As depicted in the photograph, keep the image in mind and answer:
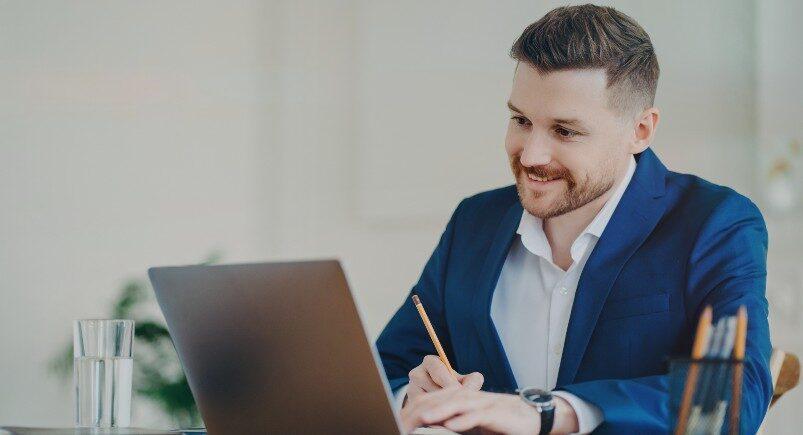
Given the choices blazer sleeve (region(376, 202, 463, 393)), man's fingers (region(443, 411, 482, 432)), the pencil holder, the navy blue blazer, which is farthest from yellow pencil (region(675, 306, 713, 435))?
blazer sleeve (region(376, 202, 463, 393))

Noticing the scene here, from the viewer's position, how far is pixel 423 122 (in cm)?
394

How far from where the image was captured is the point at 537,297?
5.78 ft

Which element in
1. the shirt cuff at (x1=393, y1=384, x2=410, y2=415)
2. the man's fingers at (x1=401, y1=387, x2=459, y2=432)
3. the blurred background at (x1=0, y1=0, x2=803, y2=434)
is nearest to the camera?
the man's fingers at (x1=401, y1=387, x2=459, y2=432)

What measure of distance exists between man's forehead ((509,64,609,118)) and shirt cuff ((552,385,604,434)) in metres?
0.51

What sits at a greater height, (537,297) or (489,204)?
(489,204)

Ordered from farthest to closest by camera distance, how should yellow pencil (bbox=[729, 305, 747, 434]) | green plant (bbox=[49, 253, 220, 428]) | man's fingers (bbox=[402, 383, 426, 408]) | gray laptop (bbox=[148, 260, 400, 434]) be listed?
green plant (bbox=[49, 253, 220, 428]) → man's fingers (bbox=[402, 383, 426, 408]) → gray laptop (bbox=[148, 260, 400, 434]) → yellow pencil (bbox=[729, 305, 747, 434])

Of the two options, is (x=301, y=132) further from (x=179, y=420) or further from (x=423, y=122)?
(x=179, y=420)

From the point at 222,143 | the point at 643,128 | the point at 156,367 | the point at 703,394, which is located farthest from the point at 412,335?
the point at 222,143

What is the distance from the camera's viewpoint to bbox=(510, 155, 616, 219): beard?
5.40ft

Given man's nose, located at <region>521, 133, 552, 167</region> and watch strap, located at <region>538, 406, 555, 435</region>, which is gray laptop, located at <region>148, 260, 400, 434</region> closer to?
watch strap, located at <region>538, 406, 555, 435</region>

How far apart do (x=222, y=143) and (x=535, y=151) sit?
2.79m

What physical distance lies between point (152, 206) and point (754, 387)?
3204 mm

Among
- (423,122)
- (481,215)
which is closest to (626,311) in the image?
(481,215)

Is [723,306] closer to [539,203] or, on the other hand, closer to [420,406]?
[539,203]
